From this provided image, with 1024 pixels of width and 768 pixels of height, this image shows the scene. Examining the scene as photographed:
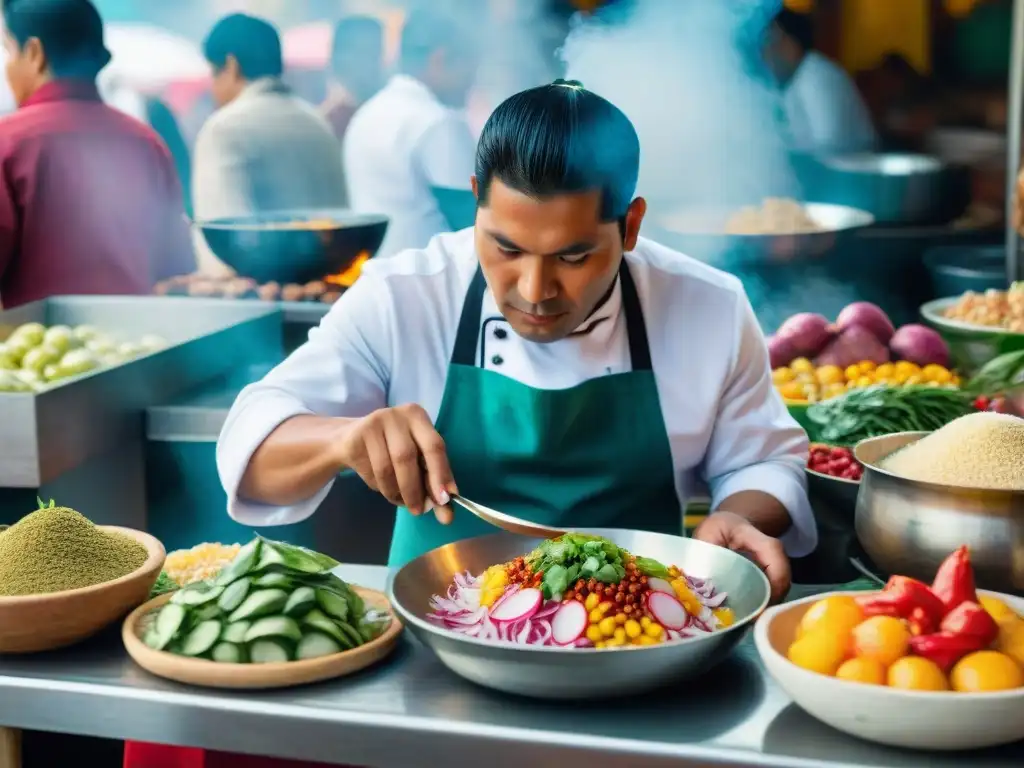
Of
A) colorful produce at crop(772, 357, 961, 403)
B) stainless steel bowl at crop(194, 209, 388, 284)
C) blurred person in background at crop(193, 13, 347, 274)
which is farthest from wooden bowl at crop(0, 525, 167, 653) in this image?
blurred person in background at crop(193, 13, 347, 274)

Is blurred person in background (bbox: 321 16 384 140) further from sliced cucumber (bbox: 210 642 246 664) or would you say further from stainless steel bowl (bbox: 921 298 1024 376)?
sliced cucumber (bbox: 210 642 246 664)

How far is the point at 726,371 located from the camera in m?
2.07

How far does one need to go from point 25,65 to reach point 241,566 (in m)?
2.98

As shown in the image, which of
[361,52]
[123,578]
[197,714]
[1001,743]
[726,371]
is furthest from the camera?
[361,52]

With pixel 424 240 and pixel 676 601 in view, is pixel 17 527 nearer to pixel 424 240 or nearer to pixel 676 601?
pixel 676 601

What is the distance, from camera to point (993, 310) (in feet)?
11.3

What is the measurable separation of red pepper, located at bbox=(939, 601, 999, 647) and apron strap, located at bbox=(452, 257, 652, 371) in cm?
89

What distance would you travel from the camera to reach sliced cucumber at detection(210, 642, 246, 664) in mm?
1335

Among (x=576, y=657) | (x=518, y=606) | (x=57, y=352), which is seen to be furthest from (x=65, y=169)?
(x=576, y=657)

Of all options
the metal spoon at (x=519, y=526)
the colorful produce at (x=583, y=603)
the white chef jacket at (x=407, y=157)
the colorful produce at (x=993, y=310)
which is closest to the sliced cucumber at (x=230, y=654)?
the colorful produce at (x=583, y=603)

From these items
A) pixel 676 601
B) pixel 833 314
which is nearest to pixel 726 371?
pixel 676 601

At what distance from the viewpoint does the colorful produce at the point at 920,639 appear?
117cm

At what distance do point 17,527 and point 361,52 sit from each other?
193 inches

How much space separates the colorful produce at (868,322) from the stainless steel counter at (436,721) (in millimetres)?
2141
